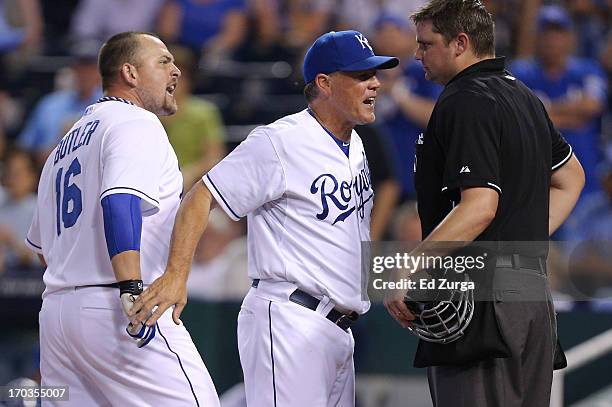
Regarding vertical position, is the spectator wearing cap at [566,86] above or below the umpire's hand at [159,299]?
below

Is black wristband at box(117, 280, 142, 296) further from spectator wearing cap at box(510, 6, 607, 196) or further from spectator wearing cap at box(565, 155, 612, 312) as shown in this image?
spectator wearing cap at box(510, 6, 607, 196)

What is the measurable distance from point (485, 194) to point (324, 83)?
965 mm

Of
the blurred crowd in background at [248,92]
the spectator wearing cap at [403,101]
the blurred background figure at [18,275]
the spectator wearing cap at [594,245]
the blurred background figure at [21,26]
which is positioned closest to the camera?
the spectator wearing cap at [594,245]

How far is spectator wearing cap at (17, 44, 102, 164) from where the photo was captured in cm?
772

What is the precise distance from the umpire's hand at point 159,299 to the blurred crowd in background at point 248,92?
9.20ft

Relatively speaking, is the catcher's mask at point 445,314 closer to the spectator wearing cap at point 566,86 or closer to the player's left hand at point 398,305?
the player's left hand at point 398,305

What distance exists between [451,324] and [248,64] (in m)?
4.95

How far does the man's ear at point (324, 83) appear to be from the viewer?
399cm

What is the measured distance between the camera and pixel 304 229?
12.6ft

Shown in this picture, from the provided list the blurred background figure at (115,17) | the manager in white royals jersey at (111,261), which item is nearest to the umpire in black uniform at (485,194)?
the manager in white royals jersey at (111,261)

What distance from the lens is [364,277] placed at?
12.9 feet

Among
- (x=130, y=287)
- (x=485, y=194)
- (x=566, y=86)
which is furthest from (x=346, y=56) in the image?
(x=566, y=86)

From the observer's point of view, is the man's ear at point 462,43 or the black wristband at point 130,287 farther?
the man's ear at point 462,43

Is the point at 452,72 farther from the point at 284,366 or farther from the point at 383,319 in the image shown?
the point at 383,319
